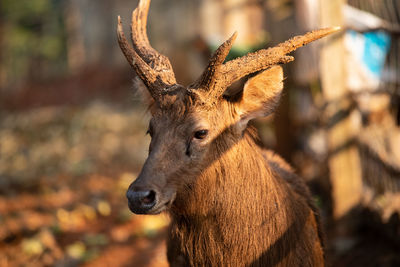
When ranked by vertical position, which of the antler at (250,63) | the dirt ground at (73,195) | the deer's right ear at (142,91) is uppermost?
the antler at (250,63)

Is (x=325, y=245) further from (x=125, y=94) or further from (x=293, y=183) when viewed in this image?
(x=125, y=94)

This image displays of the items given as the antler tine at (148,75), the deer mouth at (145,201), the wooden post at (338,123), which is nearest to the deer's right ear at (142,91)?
the antler tine at (148,75)

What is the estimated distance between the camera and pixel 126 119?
1258cm

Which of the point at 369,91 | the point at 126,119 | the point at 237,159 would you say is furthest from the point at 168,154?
the point at 126,119

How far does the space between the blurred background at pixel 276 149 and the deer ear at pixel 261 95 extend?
3.49 feet

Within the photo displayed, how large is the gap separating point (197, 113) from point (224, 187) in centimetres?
54

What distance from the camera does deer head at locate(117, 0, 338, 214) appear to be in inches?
108

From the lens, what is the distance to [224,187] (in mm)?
2988

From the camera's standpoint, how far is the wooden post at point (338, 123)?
4.80m

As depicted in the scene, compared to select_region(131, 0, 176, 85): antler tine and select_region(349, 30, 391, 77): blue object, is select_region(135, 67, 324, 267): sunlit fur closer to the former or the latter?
select_region(131, 0, 176, 85): antler tine

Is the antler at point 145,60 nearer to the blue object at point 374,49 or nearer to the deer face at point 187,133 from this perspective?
the deer face at point 187,133

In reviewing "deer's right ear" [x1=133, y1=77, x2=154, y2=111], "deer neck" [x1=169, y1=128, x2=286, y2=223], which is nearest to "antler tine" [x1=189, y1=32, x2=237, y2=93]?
"deer neck" [x1=169, y1=128, x2=286, y2=223]

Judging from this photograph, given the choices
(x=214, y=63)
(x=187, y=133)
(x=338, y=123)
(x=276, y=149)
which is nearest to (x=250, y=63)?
(x=214, y=63)

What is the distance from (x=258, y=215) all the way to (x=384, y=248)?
2.23 metres
